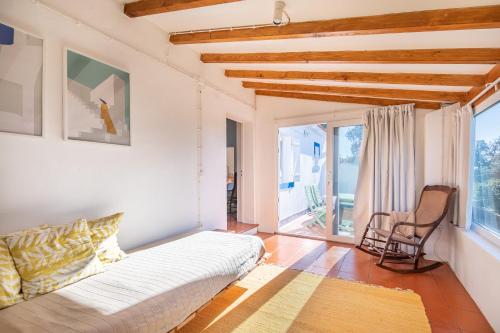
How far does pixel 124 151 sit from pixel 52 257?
1.10m

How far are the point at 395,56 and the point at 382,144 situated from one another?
5.78ft

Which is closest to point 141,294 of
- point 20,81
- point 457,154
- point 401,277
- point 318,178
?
point 20,81

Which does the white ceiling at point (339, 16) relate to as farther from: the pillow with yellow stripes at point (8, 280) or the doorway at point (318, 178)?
the pillow with yellow stripes at point (8, 280)

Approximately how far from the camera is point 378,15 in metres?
2.00

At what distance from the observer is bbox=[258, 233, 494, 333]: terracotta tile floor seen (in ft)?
7.07

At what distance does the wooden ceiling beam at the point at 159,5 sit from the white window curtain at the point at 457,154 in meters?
2.82

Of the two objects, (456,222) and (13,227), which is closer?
(13,227)

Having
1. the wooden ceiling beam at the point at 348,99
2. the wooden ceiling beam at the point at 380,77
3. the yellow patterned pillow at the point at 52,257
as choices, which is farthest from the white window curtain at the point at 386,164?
the yellow patterned pillow at the point at 52,257

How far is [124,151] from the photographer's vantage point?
2.48 m

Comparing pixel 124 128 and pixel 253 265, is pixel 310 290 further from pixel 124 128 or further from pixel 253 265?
pixel 124 128

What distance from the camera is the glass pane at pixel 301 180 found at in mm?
5783

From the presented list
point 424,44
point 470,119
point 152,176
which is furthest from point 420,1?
point 152,176

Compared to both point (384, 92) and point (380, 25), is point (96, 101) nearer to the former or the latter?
point (380, 25)

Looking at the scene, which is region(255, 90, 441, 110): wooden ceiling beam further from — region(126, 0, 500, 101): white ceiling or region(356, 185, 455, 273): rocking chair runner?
region(356, 185, 455, 273): rocking chair runner
